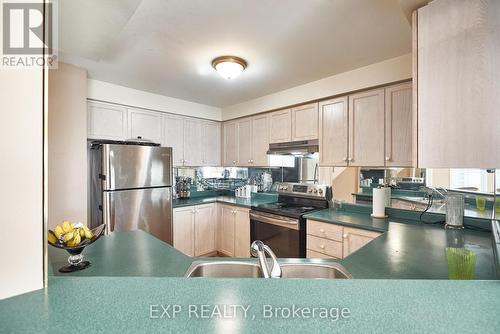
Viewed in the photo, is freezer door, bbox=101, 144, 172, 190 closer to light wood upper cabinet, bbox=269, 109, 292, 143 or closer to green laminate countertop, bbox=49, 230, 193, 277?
green laminate countertop, bbox=49, 230, 193, 277

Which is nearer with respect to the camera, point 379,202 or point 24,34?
point 24,34

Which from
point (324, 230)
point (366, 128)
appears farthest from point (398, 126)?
point (324, 230)

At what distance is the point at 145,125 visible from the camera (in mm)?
3090

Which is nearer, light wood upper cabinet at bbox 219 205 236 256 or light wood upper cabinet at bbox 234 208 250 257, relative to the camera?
light wood upper cabinet at bbox 234 208 250 257

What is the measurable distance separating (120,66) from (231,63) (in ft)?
3.77

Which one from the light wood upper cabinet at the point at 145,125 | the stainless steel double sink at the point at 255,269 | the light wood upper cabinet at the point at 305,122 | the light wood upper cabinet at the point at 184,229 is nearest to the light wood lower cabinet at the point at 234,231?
the light wood upper cabinet at the point at 184,229

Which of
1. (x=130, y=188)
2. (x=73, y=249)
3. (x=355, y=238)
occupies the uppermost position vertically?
(x=130, y=188)

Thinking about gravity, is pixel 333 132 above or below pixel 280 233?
above

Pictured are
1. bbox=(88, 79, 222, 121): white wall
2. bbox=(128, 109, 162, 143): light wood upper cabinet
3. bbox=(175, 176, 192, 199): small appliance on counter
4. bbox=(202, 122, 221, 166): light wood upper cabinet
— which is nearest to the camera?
bbox=(88, 79, 222, 121): white wall

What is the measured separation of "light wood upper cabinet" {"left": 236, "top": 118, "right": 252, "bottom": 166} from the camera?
11.7 feet

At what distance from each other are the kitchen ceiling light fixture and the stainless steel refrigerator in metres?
1.28

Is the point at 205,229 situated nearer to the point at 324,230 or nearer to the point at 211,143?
the point at 211,143

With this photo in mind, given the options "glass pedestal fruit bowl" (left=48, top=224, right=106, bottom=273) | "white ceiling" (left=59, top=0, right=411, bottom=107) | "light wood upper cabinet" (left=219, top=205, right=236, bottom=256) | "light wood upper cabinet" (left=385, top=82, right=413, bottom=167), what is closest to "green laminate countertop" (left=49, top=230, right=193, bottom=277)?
"glass pedestal fruit bowl" (left=48, top=224, right=106, bottom=273)

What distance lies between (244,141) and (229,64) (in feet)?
5.23
